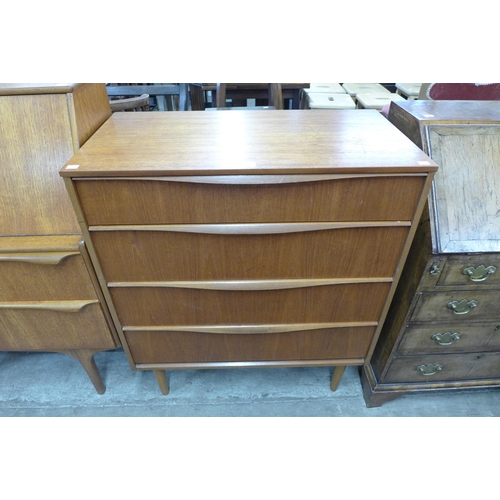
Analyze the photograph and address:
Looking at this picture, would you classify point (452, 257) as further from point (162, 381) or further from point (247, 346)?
point (162, 381)

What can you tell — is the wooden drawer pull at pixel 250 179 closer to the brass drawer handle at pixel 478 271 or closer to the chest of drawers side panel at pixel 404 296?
the chest of drawers side panel at pixel 404 296

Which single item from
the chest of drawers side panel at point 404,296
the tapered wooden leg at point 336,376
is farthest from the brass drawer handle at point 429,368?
the tapered wooden leg at point 336,376

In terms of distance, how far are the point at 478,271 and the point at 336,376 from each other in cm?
64

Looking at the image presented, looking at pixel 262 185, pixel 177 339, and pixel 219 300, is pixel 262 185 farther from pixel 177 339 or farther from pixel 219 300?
pixel 177 339

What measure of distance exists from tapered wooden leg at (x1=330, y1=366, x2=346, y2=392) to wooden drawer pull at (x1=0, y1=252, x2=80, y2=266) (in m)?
0.97

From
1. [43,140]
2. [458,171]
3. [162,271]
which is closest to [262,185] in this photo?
[162,271]

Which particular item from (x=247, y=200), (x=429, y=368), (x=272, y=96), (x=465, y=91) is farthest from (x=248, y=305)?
(x=465, y=91)

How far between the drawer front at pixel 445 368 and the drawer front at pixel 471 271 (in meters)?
0.34

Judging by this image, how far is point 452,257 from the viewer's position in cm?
87

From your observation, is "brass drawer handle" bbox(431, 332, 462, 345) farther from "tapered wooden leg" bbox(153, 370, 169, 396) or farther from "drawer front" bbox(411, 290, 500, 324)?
"tapered wooden leg" bbox(153, 370, 169, 396)

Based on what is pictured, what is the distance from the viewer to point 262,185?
2.55 ft

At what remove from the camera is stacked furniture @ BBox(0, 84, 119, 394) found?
3.00 feet

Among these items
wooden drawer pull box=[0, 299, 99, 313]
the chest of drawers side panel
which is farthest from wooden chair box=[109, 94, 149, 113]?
the chest of drawers side panel

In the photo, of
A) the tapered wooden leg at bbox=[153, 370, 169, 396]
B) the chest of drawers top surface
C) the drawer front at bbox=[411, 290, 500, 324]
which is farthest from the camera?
the tapered wooden leg at bbox=[153, 370, 169, 396]
